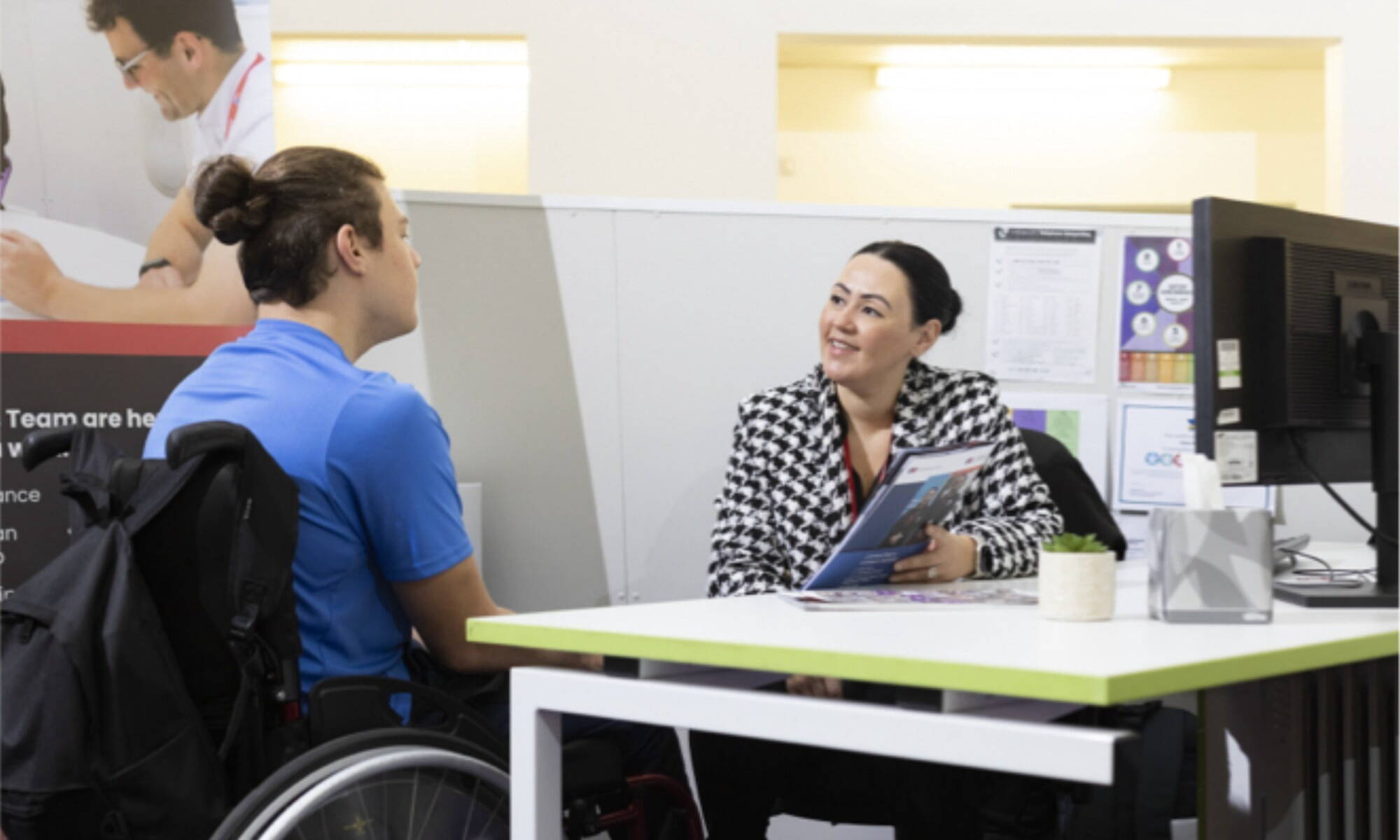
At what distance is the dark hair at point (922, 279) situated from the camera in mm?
2324

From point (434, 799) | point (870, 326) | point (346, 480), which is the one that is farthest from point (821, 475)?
point (434, 799)

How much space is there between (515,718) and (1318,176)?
5993 millimetres

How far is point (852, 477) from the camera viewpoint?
222 cm

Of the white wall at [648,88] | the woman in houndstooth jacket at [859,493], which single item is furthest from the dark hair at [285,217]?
the white wall at [648,88]

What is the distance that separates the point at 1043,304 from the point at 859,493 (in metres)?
0.94

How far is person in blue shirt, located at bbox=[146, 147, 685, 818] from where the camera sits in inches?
61.6

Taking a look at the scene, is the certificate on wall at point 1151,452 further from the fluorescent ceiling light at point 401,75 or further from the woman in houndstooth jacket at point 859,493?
the fluorescent ceiling light at point 401,75

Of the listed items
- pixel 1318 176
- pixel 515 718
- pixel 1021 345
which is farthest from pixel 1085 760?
pixel 1318 176

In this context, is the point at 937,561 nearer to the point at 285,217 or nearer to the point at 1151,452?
the point at 285,217

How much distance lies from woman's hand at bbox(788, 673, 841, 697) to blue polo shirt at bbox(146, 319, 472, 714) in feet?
1.53

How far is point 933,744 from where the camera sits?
1.10 m

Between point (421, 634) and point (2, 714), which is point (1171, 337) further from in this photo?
point (2, 714)

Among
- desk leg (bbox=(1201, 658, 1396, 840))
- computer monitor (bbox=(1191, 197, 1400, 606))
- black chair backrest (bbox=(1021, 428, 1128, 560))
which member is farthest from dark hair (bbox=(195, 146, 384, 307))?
black chair backrest (bbox=(1021, 428, 1128, 560))

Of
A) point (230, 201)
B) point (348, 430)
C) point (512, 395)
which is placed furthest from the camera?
point (512, 395)
